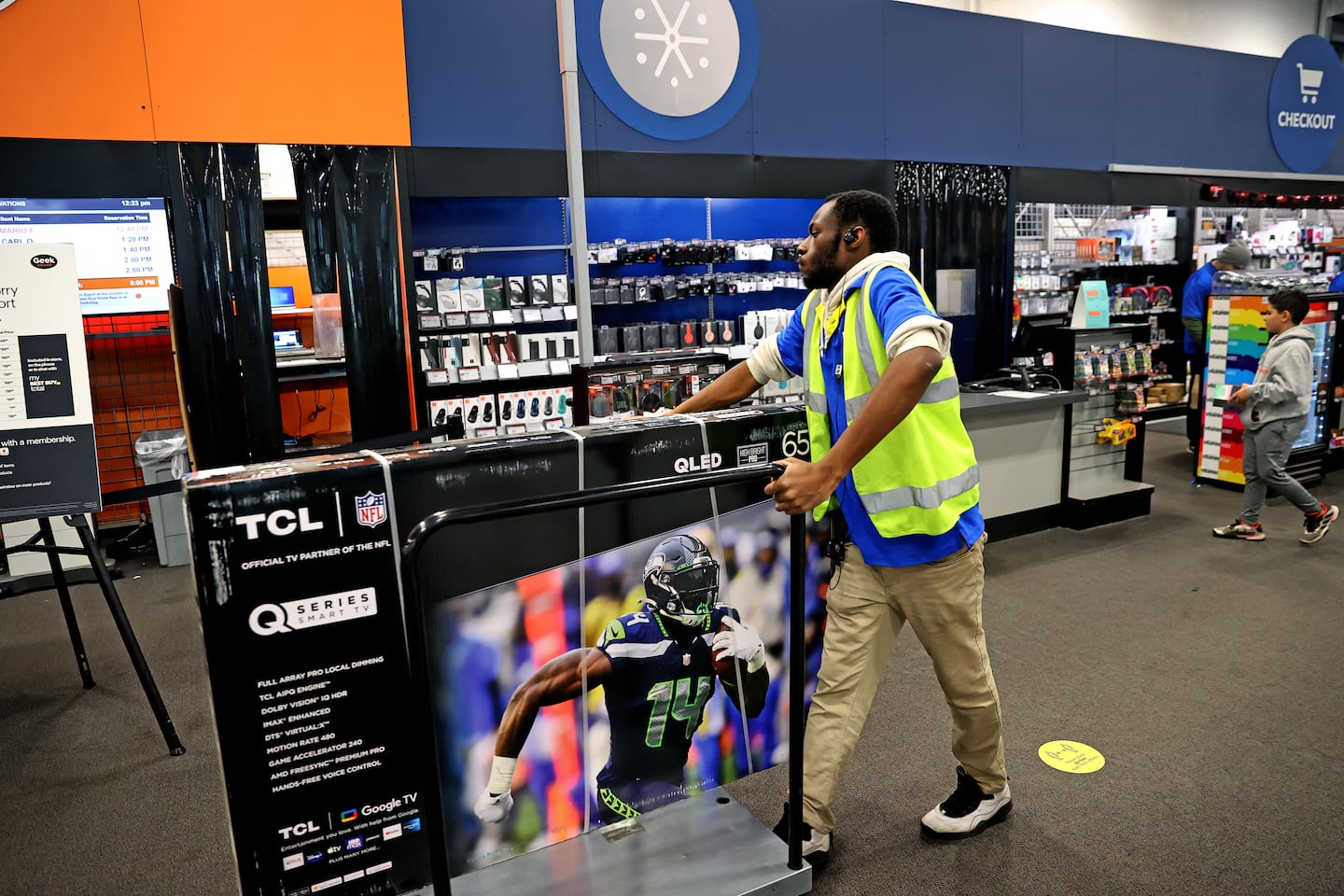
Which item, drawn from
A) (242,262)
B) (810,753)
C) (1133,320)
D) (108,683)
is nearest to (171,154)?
(242,262)

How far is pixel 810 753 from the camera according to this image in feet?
7.31

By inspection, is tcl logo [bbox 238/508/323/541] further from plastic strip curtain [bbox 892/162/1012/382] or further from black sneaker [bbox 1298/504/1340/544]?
plastic strip curtain [bbox 892/162/1012/382]

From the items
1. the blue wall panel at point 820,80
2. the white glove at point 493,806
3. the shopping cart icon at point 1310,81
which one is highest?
the shopping cart icon at point 1310,81

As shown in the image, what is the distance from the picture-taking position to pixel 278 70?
15.8ft

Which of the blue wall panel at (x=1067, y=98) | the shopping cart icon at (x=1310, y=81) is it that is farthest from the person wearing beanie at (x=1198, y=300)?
the shopping cart icon at (x=1310, y=81)

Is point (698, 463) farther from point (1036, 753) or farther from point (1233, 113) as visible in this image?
point (1233, 113)

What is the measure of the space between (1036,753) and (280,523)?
243 centimetres

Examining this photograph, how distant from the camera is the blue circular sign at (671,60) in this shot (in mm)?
5648

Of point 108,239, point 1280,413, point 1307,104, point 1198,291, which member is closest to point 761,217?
point 1198,291

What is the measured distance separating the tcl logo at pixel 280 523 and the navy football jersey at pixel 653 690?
68 cm

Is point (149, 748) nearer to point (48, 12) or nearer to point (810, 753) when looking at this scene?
point (810, 753)

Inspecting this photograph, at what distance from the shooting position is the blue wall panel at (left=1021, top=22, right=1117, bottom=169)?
746 cm

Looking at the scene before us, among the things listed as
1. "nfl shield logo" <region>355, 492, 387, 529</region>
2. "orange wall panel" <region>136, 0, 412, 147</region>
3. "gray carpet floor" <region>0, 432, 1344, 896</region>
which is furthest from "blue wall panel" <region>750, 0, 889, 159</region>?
"nfl shield logo" <region>355, 492, 387, 529</region>

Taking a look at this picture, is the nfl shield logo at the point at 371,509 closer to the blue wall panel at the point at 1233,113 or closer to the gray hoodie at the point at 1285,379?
the gray hoodie at the point at 1285,379
